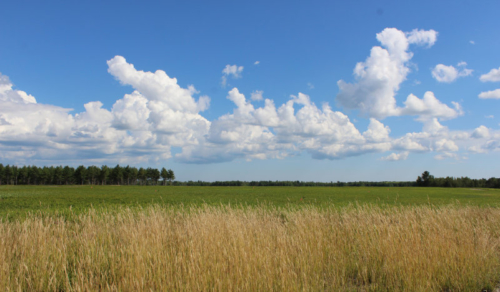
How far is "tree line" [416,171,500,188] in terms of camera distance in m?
109

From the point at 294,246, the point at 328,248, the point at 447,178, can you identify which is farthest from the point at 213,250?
the point at 447,178

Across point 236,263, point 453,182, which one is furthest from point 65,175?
point 453,182

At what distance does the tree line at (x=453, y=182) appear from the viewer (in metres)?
109

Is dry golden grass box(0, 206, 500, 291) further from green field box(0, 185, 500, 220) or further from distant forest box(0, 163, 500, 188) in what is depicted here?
distant forest box(0, 163, 500, 188)

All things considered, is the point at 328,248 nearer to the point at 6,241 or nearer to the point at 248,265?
the point at 248,265

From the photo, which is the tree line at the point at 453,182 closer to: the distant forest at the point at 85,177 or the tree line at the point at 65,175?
the distant forest at the point at 85,177

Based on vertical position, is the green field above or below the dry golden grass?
below

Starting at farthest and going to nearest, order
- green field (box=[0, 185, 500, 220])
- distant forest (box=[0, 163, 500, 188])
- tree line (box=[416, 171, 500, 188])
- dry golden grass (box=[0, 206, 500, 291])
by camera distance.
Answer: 1. distant forest (box=[0, 163, 500, 188])
2. tree line (box=[416, 171, 500, 188])
3. green field (box=[0, 185, 500, 220])
4. dry golden grass (box=[0, 206, 500, 291])

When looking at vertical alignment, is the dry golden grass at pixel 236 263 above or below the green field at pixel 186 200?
above

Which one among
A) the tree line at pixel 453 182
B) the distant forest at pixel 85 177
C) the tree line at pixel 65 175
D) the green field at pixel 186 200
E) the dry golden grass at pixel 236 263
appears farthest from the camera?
the tree line at pixel 65 175

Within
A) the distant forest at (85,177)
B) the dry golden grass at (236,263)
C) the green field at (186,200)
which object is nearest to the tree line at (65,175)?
the distant forest at (85,177)

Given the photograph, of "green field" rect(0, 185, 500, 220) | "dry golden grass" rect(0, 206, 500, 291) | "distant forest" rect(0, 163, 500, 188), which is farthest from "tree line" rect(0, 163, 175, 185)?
"dry golden grass" rect(0, 206, 500, 291)

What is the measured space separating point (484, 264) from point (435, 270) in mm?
1555

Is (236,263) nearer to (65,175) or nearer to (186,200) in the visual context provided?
(186,200)
